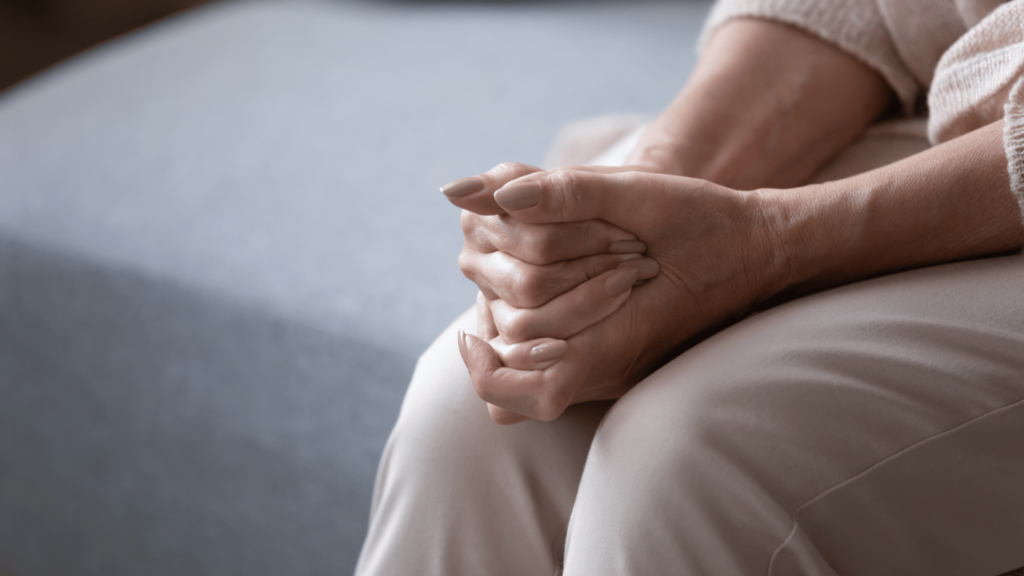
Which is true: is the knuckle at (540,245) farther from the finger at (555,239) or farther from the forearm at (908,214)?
the forearm at (908,214)

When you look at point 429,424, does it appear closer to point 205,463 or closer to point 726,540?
point 726,540

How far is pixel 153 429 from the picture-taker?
899mm

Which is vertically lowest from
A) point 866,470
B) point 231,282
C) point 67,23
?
point 866,470

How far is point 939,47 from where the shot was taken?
0.65m

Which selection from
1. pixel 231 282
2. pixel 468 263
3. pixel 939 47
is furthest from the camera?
pixel 231 282

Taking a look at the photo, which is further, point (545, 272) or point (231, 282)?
point (231, 282)

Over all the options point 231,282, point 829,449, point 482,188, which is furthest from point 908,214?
point 231,282

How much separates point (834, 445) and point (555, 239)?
20 cm

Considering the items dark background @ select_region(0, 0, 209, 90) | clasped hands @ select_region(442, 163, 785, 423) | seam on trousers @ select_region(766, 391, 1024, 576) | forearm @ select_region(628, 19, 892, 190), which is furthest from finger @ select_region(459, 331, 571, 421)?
dark background @ select_region(0, 0, 209, 90)

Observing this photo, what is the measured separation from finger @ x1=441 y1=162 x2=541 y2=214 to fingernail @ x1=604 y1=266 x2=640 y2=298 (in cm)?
8

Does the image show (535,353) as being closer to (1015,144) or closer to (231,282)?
→ (1015,144)

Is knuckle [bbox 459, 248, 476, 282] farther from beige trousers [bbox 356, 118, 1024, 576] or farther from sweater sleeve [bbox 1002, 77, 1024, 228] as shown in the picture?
sweater sleeve [bbox 1002, 77, 1024, 228]

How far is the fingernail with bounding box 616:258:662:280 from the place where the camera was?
0.49 meters

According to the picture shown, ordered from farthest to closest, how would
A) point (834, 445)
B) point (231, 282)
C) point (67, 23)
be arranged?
point (67, 23) → point (231, 282) → point (834, 445)
